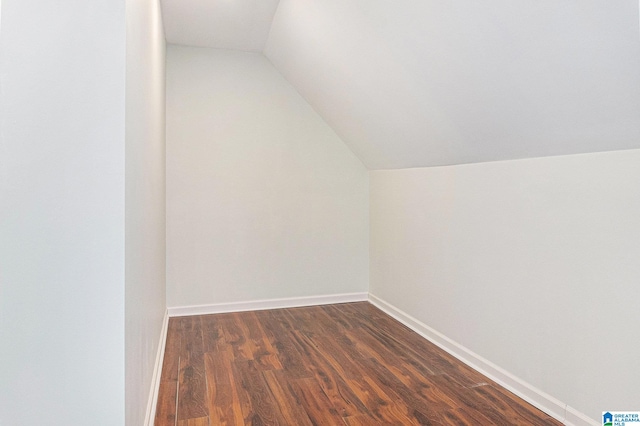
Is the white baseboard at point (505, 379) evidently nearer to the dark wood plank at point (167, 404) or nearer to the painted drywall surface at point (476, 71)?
the painted drywall surface at point (476, 71)

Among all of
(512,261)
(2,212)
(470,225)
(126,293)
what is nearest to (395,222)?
(470,225)

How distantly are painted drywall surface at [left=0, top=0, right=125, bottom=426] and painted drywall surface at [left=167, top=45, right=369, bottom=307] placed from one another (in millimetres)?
2519

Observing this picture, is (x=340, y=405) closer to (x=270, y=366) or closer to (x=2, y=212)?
(x=270, y=366)

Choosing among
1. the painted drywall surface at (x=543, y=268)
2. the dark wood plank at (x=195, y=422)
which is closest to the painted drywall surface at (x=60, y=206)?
the dark wood plank at (x=195, y=422)

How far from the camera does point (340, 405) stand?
7.16 feet

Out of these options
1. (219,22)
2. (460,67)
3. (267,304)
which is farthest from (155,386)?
(219,22)

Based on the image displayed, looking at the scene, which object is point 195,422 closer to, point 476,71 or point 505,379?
point 505,379

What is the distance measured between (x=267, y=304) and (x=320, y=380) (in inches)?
61.9

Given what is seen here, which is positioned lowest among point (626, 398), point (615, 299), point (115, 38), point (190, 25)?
point (626, 398)

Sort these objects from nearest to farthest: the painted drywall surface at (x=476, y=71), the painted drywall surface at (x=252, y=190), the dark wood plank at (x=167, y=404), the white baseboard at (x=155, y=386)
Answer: the painted drywall surface at (x=476, y=71), the white baseboard at (x=155, y=386), the dark wood plank at (x=167, y=404), the painted drywall surface at (x=252, y=190)

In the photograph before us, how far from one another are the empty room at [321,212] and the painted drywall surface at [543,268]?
0.5 inches

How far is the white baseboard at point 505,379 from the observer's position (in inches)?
77.8

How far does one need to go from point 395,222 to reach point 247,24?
6.31 ft

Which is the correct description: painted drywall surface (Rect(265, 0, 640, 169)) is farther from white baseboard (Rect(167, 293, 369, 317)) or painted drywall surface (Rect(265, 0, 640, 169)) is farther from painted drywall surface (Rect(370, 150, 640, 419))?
white baseboard (Rect(167, 293, 369, 317))
